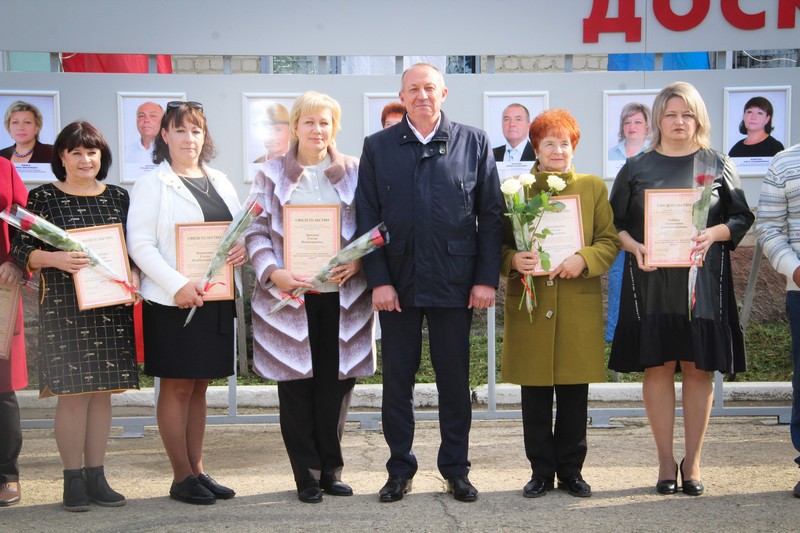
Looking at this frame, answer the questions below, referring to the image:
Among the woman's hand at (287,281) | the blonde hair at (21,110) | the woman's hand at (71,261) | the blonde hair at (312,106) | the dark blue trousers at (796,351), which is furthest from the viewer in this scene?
the blonde hair at (21,110)

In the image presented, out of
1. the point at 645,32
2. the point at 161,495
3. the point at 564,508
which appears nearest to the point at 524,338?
the point at 564,508

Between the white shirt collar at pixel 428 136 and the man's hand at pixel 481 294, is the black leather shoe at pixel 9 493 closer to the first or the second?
the man's hand at pixel 481 294

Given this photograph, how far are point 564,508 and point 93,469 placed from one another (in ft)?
7.93

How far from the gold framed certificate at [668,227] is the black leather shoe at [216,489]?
8.23ft

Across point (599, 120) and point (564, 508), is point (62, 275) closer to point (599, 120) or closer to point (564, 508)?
point (564, 508)

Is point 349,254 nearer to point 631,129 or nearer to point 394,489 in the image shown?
point 394,489

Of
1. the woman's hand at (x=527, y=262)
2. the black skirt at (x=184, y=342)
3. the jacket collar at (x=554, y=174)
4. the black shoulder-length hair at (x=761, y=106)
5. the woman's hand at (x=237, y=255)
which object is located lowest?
the black skirt at (x=184, y=342)

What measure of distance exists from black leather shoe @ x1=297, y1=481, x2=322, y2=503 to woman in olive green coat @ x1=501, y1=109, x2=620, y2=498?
107 centimetres

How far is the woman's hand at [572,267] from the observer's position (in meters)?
4.92

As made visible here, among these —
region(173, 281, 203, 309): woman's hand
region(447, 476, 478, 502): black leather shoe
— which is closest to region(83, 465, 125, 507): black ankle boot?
region(173, 281, 203, 309): woman's hand

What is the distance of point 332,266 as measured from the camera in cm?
486

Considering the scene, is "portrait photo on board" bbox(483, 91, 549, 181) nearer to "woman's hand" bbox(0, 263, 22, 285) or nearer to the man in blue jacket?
the man in blue jacket

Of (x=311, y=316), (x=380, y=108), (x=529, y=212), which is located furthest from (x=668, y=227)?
(x=380, y=108)

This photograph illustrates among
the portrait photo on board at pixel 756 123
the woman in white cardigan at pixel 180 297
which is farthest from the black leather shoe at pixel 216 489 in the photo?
the portrait photo on board at pixel 756 123
